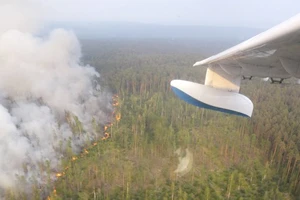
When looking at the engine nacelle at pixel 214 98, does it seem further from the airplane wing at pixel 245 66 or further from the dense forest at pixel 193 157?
the dense forest at pixel 193 157

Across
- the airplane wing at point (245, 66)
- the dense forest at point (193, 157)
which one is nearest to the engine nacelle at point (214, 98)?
the airplane wing at point (245, 66)

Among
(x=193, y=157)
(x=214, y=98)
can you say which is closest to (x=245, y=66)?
(x=214, y=98)

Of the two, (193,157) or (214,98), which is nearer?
(214,98)

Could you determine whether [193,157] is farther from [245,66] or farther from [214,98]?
[245,66]

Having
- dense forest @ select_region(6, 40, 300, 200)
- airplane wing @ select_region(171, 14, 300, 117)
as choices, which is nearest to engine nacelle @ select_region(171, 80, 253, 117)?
airplane wing @ select_region(171, 14, 300, 117)

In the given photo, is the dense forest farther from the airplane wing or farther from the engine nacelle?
the airplane wing

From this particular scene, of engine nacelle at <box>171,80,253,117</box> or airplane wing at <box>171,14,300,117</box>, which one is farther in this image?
engine nacelle at <box>171,80,253,117</box>

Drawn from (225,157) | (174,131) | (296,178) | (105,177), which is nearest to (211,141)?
(225,157)
